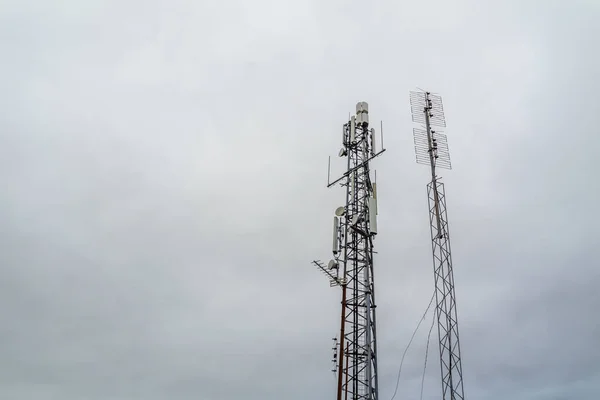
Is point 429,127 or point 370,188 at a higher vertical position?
point 429,127

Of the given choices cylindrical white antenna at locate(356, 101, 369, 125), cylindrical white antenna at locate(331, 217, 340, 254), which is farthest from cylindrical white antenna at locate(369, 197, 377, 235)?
cylindrical white antenna at locate(356, 101, 369, 125)

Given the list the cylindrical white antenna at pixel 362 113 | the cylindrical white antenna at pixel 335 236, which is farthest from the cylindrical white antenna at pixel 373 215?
the cylindrical white antenna at pixel 362 113

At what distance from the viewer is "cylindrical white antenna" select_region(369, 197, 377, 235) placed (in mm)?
23719

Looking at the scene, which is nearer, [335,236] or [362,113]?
[335,236]

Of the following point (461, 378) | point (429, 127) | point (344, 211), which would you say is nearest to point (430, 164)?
point (429, 127)

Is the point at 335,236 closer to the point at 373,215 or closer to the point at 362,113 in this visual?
the point at 373,215

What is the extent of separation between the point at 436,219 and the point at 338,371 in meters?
11.1

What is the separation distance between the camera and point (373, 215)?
950 inches

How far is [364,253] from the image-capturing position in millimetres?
24484

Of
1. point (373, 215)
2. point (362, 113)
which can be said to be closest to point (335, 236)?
point (373, 215)

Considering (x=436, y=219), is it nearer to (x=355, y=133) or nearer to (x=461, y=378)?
(x=355, y=133)

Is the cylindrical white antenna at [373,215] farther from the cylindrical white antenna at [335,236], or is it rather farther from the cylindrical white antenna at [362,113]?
the cylindrical white antenna at [362,113]

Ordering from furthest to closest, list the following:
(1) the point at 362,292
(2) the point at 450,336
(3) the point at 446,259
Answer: (3) the point at 446,259, (2) the point at 450,336, (1) the point at 362,292

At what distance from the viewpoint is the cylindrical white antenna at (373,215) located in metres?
23.7
